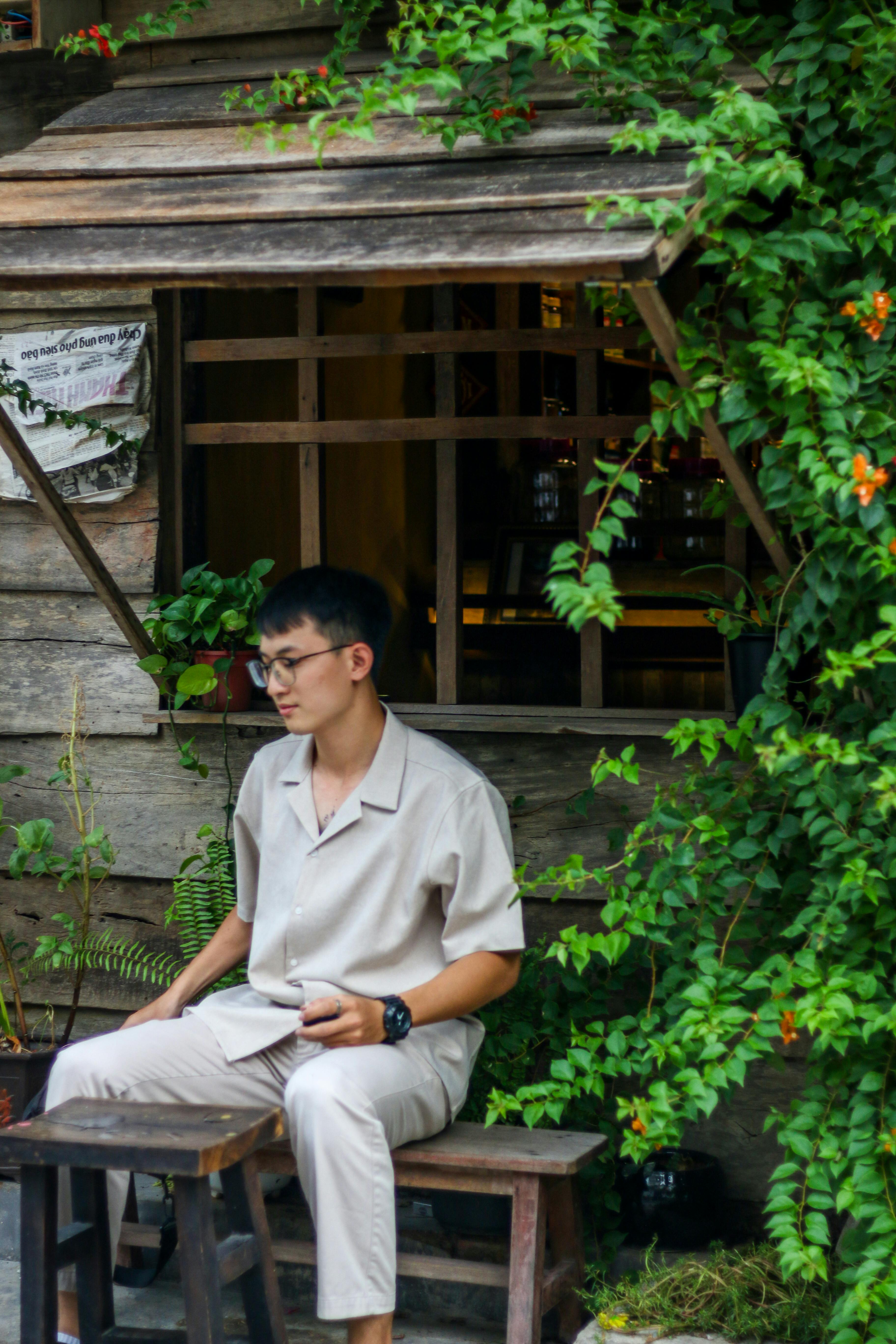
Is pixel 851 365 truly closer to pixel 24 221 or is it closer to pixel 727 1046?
pixel 727 1046

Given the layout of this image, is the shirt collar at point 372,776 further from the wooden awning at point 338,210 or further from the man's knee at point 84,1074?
the wooden awning at point 338,210

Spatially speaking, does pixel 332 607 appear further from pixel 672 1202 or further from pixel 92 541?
pixel 672 1202

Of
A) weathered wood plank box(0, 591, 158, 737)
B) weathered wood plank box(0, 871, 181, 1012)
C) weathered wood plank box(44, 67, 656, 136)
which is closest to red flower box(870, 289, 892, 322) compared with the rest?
weathered wood plank box(44, 67, 656, 136)

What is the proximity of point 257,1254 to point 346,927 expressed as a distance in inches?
25.8

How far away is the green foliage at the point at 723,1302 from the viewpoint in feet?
9.11

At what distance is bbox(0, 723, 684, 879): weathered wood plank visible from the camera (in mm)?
3434

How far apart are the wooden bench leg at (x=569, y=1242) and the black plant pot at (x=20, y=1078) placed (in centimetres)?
134

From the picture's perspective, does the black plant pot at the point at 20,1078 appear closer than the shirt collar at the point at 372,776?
No

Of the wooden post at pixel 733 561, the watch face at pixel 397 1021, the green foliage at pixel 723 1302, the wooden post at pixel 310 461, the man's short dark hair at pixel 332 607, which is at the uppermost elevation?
the wooden post at pixel 310 461

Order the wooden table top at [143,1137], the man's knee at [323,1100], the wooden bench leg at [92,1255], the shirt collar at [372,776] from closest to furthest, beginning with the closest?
the wooden table top at [143,1137] < the man's knee at [323,1100] < the wooden bench leg at [92,1255] < the shirt collar at [372,776]

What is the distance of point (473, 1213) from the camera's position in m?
3.19

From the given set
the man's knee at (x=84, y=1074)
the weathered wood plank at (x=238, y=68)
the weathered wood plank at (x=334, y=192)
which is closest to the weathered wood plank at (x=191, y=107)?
the weathered wood plank at (x=238, y=68)

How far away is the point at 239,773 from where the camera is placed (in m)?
3.77

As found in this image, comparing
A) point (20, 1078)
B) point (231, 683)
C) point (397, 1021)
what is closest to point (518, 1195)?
point (397, 1021)
